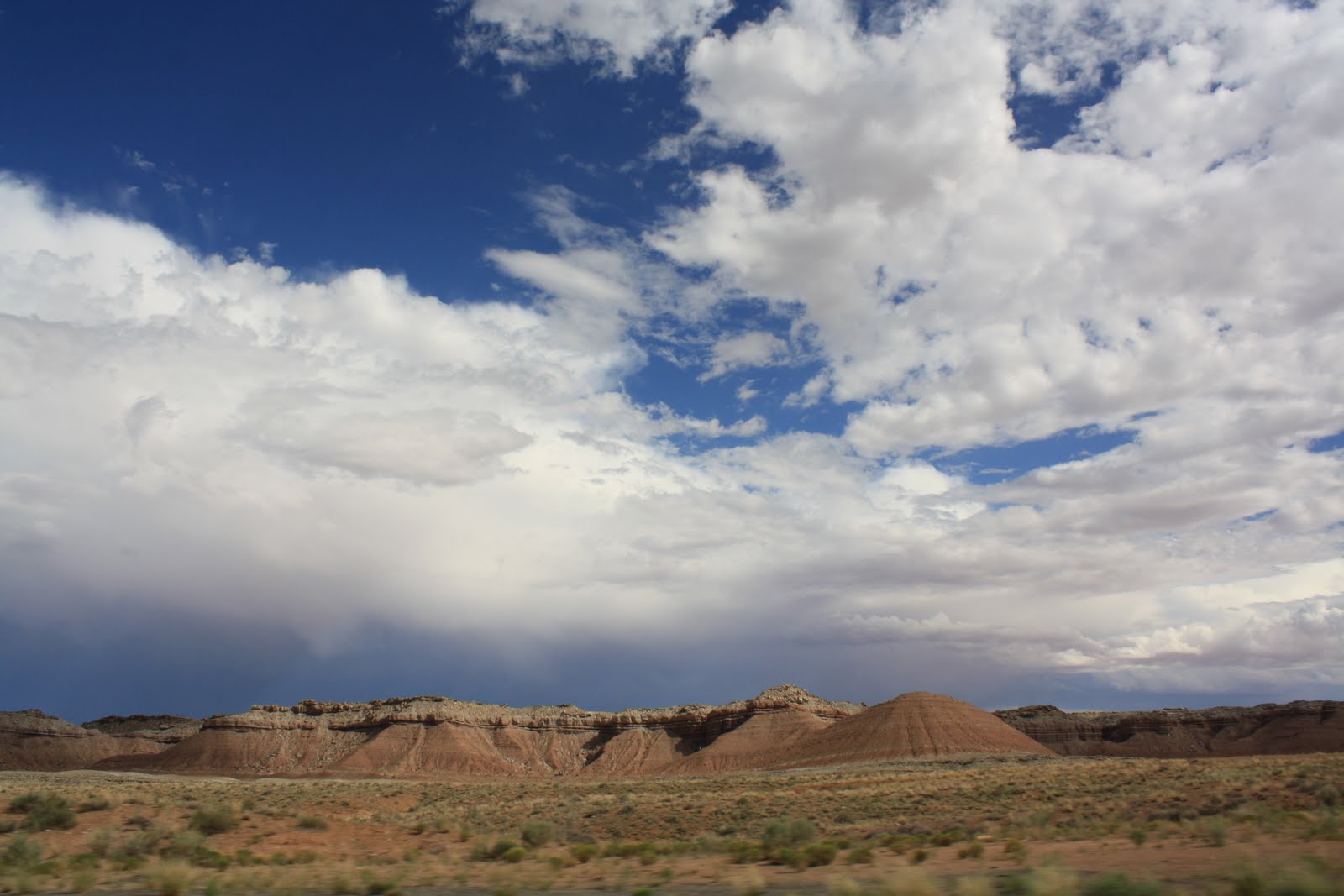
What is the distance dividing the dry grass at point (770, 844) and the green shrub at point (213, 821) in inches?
3.3

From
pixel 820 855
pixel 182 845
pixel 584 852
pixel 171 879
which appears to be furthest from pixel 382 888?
pixel 182 845

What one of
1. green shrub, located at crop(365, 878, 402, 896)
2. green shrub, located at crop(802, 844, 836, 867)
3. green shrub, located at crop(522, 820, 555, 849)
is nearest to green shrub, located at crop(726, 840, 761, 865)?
green shrub, located at crop(802, 844, 836, 867)

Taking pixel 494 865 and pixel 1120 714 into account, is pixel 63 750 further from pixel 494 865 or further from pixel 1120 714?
pixel 1120 714

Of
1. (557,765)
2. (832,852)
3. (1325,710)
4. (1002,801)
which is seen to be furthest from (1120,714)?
(832,852)

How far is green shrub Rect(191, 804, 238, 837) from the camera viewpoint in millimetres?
29939

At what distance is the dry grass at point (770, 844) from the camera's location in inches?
664

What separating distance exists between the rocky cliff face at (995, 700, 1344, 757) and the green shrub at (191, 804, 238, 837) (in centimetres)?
13755

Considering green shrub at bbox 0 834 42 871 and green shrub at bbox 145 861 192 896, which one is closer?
green shrub at bbox 145 861 192 896

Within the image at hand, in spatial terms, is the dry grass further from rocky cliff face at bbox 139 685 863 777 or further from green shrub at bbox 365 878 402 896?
rocky cliff face at bbox 139 685 863 777

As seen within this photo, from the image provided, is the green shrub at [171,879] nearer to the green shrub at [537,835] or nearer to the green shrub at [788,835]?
the green shrub at [537,835]

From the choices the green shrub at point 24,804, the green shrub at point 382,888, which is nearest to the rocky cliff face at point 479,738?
the green shrub at point 24,804

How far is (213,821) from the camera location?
30.4 metres

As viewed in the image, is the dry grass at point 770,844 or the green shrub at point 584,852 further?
the green shrub at point 584,852

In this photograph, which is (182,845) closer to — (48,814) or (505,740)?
(48,814)
